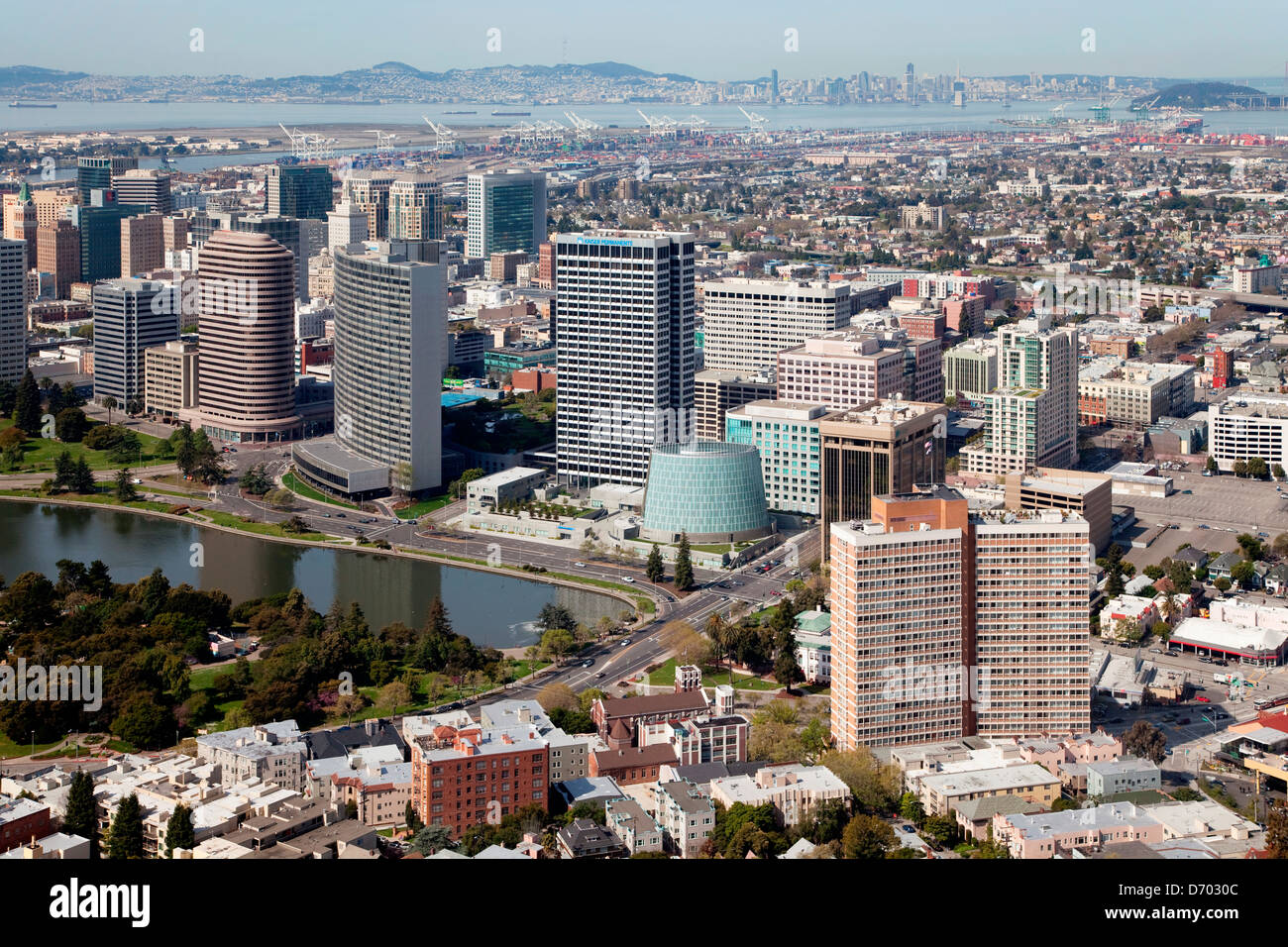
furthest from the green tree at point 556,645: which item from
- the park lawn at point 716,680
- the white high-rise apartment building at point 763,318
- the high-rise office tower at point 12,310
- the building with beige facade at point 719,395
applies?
the high-rise office tower at point 12,310

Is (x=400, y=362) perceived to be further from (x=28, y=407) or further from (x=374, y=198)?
(x=374, y=198)

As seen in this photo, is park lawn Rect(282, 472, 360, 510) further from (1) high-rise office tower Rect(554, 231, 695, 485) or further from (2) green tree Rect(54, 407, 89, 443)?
(2) green tree Rect(54, 407, 89, 443)

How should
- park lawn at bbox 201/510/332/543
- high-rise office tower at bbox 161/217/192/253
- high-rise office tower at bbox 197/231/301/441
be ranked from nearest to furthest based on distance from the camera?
park lawn at bbox 201/510/332/543
high-rise office tower at bbox 197/231/301/441
high-rise office tower at bbox 161/217/192/253

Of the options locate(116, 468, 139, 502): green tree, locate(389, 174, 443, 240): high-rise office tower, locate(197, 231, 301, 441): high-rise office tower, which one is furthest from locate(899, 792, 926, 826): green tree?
locate(389, 174, 443, 240): high-rise office tower

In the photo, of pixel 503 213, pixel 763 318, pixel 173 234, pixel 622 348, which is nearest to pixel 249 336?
pixel 622 348
